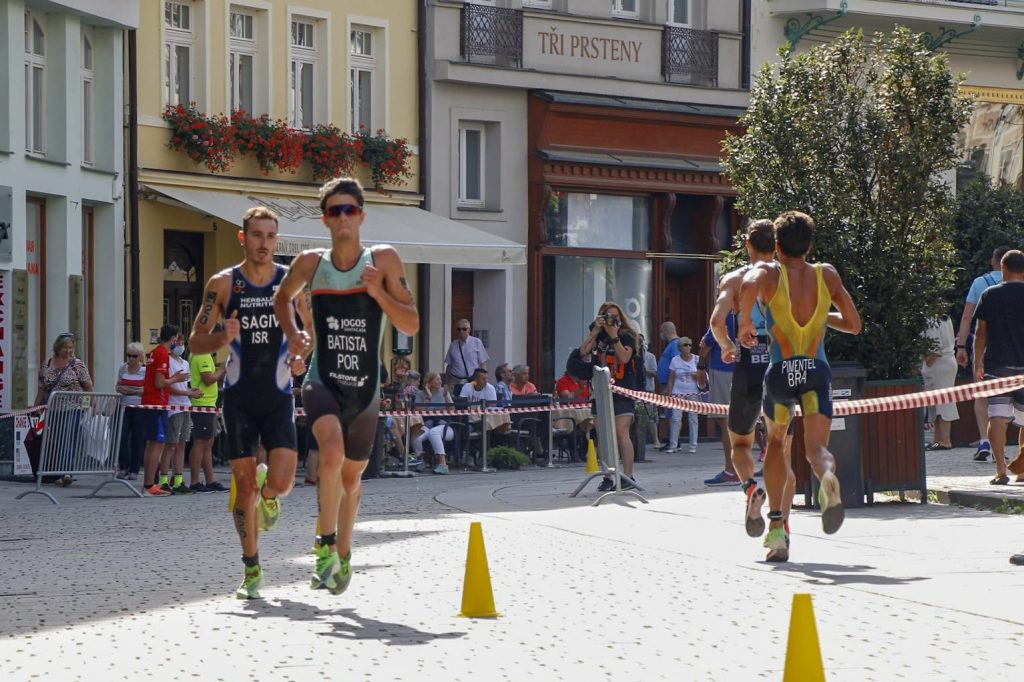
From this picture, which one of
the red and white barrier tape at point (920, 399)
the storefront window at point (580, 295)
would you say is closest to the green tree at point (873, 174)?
the red and white barrier tape at point (920, 399)

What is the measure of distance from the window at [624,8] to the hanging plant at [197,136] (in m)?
7.75

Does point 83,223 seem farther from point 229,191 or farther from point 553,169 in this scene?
point 553,169

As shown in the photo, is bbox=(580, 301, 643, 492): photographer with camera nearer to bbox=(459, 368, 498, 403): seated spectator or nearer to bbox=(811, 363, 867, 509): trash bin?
bbox=(811, 363, 867, 509): trash bin

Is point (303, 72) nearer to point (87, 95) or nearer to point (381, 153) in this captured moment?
point (381, 153)

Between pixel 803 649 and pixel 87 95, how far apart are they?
21206 mm

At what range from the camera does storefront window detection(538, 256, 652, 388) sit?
3127 centimetres

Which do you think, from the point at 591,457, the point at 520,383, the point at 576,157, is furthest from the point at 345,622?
the point at 576,157

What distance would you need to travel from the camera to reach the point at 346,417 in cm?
979

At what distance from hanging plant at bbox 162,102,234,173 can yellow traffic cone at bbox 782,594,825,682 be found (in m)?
21.4

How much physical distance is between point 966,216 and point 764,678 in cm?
2813

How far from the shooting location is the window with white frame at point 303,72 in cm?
2883

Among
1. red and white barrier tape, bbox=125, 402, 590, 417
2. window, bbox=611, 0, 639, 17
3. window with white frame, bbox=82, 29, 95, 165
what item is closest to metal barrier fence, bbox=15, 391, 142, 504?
red and white barrier tape, bbox=125, 402, 590, 417

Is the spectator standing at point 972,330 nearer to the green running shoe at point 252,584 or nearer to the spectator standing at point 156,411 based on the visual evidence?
the spectator standing at point 156,411

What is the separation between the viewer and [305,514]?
1630 cm
